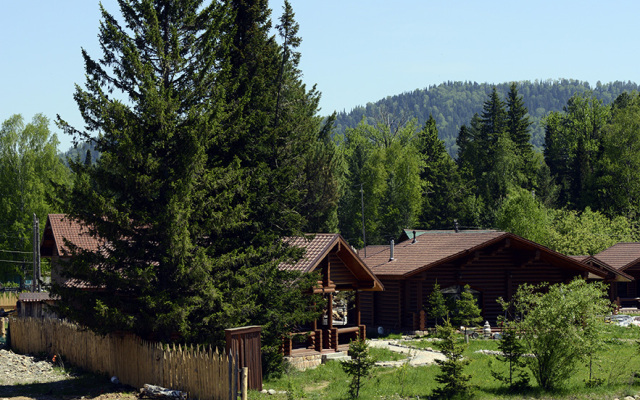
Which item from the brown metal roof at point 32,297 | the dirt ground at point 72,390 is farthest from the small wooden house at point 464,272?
the dirt ground at point 72,390

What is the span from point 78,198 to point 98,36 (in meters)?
5.16

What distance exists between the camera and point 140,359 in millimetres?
23484

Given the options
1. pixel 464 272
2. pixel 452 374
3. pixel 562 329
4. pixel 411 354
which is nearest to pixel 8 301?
pixel 464 272

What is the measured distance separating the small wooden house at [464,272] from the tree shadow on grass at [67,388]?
17851mm

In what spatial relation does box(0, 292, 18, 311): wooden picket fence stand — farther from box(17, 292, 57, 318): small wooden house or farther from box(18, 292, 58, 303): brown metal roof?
box(18, 292, 58, 303): brown metal roof

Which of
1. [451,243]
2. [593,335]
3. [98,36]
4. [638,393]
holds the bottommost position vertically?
[638,393]

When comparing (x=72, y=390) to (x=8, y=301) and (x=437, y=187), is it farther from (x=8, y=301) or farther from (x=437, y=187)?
(x=437, y=187)

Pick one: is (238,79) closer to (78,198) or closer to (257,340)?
(78,198)

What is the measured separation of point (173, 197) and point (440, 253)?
21.2 metres

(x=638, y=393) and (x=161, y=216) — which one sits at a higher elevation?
(x=161, y=216)

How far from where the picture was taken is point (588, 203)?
84750 mm

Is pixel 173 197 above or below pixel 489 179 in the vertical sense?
below

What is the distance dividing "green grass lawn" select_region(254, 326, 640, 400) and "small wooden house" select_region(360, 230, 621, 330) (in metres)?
10.3

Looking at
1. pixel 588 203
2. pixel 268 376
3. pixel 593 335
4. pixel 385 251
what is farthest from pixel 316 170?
pixel 588 203
